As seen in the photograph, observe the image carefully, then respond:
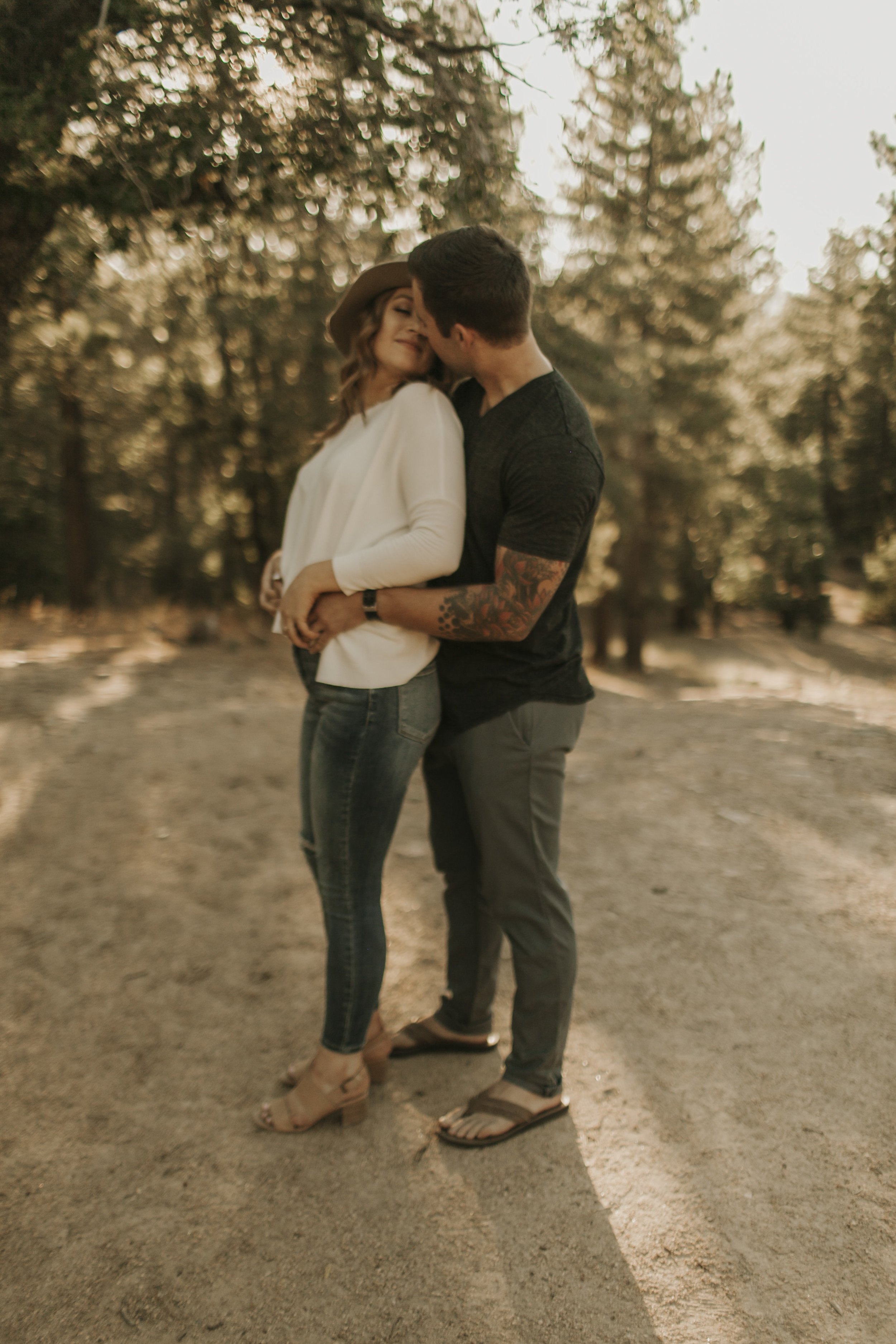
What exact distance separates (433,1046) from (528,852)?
926 millimetres

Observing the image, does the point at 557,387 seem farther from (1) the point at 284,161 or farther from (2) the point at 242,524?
(2) the point at 242,524

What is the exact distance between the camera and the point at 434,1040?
2.64m

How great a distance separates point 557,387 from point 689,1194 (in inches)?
76.1

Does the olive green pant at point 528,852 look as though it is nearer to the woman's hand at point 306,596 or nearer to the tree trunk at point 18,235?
Answer: the woman's hand at point 306,596

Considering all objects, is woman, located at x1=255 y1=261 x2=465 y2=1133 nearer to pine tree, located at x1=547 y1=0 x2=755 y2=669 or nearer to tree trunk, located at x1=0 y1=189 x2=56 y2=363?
tree trunk, located at x1=0 y1=189 x2=56 y2=363

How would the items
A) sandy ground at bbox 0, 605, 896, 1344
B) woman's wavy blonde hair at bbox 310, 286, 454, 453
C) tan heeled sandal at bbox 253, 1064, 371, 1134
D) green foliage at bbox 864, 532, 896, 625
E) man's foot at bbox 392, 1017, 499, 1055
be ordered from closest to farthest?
sandy ground at bbox 0, 605, 896, 1344
woman's wavy blonde hair at bbox 310, 286, 454, 453
tan heeled sandal at bbox 253, 1064, 371, 1134
man's foot at bbox 392, 1017, 499, 1055
green foliage at bbox 864, 532, 896, 625

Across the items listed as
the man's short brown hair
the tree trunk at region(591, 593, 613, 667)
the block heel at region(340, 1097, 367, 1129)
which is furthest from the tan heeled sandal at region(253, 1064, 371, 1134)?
the tree trunk at region(591, 593, 613, 667)

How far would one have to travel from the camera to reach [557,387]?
1.96 metres

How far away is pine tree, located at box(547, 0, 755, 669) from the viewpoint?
10438 mm

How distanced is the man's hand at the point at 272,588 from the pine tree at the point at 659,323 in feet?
19.0

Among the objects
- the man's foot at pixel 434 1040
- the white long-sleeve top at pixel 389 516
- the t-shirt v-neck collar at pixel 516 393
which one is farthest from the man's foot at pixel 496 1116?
the t-shirt v-neck collar at pixel 516 393

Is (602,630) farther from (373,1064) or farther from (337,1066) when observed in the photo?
(337,1066)

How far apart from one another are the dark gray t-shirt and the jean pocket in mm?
49

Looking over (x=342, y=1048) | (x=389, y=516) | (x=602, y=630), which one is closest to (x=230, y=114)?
(x=389, y=516)
